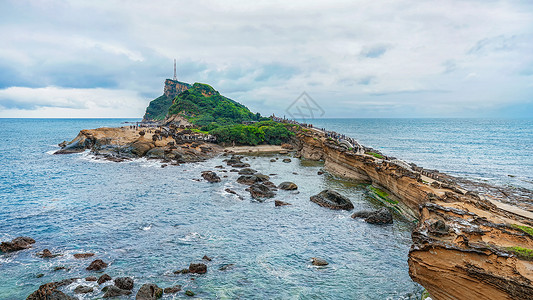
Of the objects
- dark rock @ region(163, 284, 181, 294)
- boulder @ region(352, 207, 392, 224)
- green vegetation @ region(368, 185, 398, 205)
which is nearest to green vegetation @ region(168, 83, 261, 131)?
green vegetation @ region(368, 185, 398, 205)

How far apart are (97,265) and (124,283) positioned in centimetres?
360

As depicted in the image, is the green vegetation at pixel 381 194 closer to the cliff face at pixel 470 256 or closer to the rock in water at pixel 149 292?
the cliff face at pixel 470 256

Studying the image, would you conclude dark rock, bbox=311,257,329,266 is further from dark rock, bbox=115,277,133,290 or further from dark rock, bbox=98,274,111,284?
dark rock, bbox=98,274,111,284

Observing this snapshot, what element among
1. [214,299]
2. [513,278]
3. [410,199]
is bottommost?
[214,299]

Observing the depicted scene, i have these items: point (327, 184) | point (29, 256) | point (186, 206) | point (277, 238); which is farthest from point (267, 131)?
point (29, 256)

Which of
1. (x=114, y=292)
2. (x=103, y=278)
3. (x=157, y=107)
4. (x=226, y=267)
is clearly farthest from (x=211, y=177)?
(x=157, y=107)

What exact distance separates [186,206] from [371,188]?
2542 cm

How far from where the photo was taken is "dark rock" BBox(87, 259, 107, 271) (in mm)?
19125

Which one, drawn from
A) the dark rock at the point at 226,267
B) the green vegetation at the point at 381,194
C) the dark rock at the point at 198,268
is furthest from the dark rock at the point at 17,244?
the green vegetation at the point at 381,194

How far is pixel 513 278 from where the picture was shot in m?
11.0

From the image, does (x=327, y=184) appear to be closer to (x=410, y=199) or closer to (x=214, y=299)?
(x=410, y=199)

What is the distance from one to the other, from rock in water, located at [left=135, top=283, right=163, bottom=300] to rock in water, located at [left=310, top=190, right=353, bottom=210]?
831 inches

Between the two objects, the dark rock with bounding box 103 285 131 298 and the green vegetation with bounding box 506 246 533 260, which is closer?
the green vegetation with bounding box 506 246 533 260

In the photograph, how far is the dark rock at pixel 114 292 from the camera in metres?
16.3
